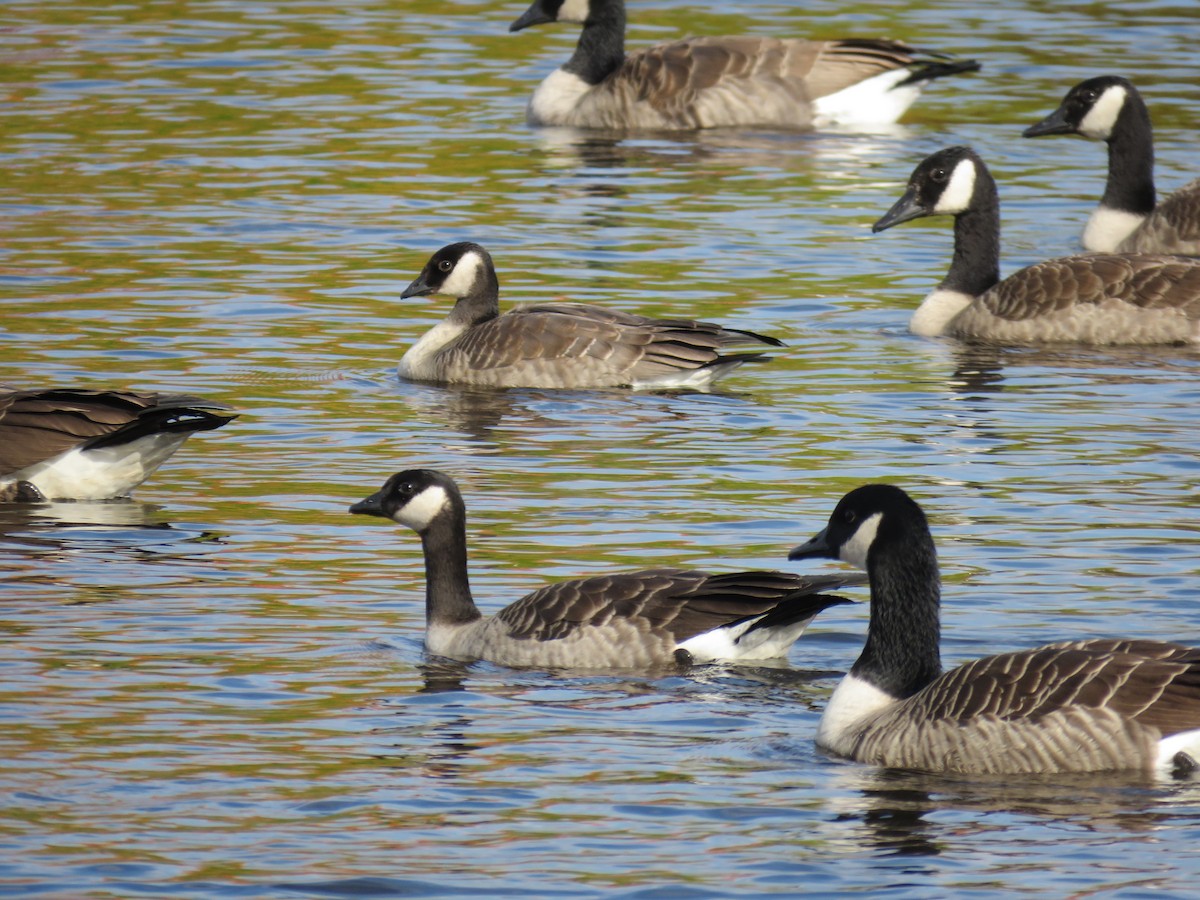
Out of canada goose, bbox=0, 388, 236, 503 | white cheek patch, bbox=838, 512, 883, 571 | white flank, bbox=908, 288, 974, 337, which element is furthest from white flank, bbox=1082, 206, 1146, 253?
white cheek patch, bbox=838, 512, 883, 571

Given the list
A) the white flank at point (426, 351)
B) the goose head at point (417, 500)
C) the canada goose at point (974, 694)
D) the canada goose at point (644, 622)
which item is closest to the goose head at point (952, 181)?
the white flank at point (426, 351)

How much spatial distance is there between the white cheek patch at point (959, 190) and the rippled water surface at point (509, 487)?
100 centimetres

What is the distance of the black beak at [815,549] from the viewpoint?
10.4 metres

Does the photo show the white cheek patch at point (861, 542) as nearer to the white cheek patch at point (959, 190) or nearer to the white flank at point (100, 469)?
the white flank at point (100, 469)

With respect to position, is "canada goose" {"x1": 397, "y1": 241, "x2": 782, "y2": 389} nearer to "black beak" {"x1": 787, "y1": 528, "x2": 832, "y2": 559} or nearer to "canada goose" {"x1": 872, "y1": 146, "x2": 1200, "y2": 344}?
"canada goose" {"x1": 872, "y1": 146, "x2": 1200, "y2": 344}

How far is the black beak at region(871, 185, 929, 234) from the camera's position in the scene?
19875 millimetres

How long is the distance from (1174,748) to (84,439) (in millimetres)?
7314

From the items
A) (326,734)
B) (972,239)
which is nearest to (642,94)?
(972,239)

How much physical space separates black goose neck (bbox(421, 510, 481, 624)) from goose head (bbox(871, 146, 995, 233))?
860 cm

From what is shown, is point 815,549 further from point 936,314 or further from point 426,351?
point 936,314

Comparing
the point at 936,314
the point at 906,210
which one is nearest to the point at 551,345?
the point at 936,314

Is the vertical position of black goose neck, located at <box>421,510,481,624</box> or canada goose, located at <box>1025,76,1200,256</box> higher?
canada goose, located at <box>1025,76,1200,256</box>

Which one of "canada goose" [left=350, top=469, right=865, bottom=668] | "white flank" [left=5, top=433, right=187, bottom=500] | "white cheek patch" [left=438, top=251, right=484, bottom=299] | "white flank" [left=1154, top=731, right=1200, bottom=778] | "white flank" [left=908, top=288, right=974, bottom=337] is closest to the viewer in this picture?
"white flank" [left=1154, top=731, right=1200, bottom=778]

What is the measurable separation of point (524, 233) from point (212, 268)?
122 inches
